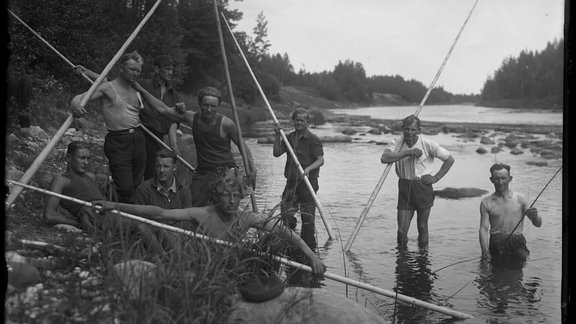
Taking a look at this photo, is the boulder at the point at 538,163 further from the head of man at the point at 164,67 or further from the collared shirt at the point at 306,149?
the head of man at the point at 164,67

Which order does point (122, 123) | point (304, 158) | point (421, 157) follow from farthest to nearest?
point (304, 158) < point (421, 157) < point (122, 123)

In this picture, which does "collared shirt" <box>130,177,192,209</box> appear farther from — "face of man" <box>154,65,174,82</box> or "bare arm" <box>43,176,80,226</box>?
"face of man" <box>154,65,174,82</box>

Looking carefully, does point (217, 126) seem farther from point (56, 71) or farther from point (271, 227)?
point (56, 71)

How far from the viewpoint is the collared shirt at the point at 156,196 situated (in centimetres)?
509

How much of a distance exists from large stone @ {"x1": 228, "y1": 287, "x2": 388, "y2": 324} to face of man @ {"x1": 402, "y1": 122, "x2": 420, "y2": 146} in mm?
2839

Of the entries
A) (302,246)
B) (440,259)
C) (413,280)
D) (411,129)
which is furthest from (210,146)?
(440,259)

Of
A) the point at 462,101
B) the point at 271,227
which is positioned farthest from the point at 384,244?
the point at 462,101

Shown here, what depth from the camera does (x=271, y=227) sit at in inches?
181

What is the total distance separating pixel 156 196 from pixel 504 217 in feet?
11.8

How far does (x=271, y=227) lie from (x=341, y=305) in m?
0.82

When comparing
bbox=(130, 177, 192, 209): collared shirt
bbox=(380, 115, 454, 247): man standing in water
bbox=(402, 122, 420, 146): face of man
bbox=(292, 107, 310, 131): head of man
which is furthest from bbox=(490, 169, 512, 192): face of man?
bbox=(130, 177, 192, 209): collared shirt

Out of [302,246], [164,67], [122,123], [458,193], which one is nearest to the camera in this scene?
[302,246]

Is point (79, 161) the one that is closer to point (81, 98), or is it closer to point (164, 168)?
point (81, 98)

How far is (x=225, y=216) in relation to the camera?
4598 mm
